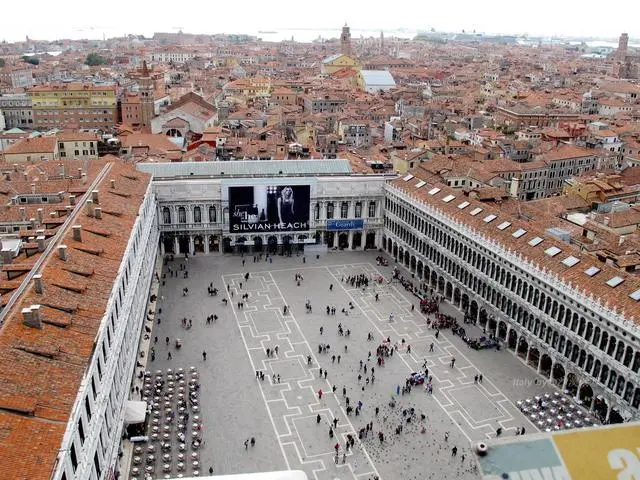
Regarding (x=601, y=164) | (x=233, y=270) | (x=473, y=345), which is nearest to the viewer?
(x=473, y=345)

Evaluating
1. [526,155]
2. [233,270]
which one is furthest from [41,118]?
[526,155]

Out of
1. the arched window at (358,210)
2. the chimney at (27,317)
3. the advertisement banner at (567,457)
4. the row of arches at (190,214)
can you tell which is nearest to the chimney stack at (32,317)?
the chimney at (27,317)

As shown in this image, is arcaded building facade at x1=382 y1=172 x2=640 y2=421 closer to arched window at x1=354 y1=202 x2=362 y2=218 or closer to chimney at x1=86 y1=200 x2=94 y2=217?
arched window at x1=354 y1=202 x2=362 y2=218

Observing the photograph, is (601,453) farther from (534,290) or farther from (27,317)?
(534,290)

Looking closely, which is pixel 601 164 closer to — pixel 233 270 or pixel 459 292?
pixel 459 292

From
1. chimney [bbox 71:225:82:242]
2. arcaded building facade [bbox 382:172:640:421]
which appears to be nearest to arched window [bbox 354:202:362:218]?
arcaded building facade [bbox 382:172:640:421]

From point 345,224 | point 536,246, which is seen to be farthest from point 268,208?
point 536,246
